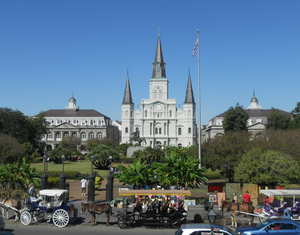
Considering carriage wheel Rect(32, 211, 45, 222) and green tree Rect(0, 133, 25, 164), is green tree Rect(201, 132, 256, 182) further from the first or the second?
green tree Rect(0, 133, 25, 164)

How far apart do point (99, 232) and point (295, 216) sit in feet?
30.1

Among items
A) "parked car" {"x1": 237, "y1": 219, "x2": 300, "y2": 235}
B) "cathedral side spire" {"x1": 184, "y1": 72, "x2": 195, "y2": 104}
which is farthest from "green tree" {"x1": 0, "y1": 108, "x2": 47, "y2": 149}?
"parked car" {"x1": 237, "y1": 219, "x2": 300, "y2": 235}

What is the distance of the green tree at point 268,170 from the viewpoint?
21797mm

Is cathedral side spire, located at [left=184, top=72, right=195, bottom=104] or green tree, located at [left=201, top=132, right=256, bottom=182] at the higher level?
cathedral side spire, located at [left=184, top=72, right=195, bottom=104]

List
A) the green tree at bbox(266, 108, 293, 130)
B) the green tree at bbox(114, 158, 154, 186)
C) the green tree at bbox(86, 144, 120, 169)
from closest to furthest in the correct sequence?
the green tree at bbox(114, 158, 154, 186) < the green tree at bbox(86, 144, 120, 169) < the green tree at bbox(266, 108, 293, 130)

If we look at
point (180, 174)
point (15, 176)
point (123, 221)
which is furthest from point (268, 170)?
point (15, 176)

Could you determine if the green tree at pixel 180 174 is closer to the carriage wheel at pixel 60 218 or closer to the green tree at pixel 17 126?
the carriage wheel at pixel 60 218

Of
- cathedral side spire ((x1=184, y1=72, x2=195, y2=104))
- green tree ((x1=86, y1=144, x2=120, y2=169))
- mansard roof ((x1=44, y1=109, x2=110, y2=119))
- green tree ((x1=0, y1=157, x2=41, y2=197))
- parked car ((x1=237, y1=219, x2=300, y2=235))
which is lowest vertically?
parked car ((x1=237, y1=219, x2=300, y2=235))

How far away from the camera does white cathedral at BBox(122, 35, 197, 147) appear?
10056 centimetres

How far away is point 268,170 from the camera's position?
22359 mm

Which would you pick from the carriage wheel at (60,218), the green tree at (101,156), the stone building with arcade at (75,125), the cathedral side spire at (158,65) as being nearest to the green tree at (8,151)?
the green tree at (101,156)

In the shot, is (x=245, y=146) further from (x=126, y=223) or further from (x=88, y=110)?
(x=88, y=110)

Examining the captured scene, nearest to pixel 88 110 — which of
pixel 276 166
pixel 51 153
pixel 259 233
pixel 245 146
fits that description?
pixel 51 153

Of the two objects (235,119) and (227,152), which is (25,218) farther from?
(235,119)
